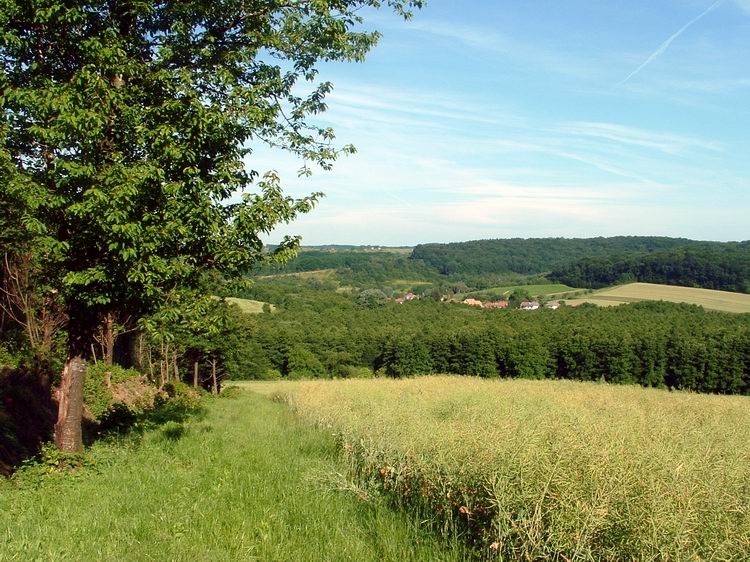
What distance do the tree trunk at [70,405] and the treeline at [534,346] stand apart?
59.7 metres

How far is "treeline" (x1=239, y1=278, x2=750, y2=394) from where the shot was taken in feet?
197

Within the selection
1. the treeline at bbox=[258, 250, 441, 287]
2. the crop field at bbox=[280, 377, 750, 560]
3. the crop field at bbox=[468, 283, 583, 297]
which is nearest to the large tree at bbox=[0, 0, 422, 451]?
the crop field at bbox=[280, 377, 750, 560]

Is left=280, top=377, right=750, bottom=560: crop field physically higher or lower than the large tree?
lower

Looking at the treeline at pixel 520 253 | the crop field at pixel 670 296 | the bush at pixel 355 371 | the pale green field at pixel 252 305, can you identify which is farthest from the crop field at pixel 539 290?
the pale green field at pixel 252 305

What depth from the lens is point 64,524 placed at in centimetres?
552

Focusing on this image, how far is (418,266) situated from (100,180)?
583 ft

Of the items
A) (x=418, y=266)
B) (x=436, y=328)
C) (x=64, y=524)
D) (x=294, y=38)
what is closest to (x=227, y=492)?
(x=64, y=524)

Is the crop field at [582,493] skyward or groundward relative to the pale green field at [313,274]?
groundward

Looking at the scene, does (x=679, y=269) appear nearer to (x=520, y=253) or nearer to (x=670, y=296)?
(x=670, y=296)

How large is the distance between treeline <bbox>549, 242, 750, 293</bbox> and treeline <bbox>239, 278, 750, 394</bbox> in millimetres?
19310

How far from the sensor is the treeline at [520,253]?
547 feet

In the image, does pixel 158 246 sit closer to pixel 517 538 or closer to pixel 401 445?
pixel 401 445

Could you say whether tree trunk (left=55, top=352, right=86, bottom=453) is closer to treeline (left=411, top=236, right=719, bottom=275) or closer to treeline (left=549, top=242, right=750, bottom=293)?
treeline (left=549, top=242, right=750, bottom=293)

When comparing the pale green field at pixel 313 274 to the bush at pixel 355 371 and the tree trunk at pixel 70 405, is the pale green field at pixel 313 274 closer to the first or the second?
the bush at pixel 355 371
